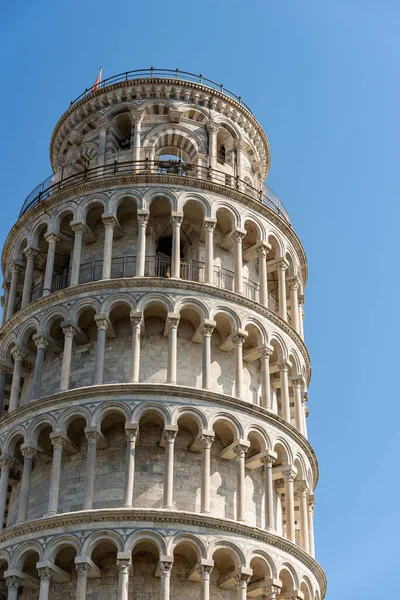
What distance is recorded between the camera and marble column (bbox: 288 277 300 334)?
37.4 metres

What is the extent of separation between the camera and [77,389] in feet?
102

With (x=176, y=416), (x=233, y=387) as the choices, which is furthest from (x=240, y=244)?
(x=176, y=416)

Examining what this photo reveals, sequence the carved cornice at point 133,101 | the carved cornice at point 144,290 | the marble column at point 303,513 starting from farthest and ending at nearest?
the carved cornice at point 133,101 → the carved cornice at point 144,290 → the marble column at point 303,513

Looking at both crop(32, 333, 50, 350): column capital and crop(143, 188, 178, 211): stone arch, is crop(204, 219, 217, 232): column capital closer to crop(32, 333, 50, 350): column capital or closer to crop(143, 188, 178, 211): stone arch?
crop(143, 188, 178, 211): stone arch

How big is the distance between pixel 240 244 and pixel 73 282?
20.0 ft

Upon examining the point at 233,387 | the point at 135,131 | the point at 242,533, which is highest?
the point at 135,131

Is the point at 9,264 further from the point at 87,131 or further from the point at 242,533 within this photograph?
the point at 242,533

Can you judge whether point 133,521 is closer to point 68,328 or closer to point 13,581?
point 13,581

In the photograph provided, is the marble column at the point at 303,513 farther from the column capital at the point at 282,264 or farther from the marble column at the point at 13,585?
the marble column at the point at 13,585

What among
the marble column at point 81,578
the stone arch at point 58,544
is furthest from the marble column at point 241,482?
the stone arch at point 58,544

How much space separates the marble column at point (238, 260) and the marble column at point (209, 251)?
0.97m

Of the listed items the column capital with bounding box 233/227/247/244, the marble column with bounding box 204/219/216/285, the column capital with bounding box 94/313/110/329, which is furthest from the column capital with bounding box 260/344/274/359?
the column capital with bounding box 94/313/110/329

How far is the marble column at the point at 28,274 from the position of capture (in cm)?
3550

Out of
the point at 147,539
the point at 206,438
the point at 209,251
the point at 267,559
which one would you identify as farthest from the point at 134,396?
the point at 209,251
